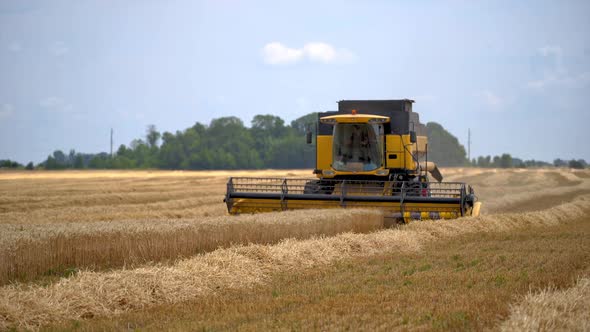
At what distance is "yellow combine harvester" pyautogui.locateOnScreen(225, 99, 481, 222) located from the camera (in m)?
18.3

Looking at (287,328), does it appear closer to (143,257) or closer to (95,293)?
(95,293)

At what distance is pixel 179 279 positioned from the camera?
31.7 feet

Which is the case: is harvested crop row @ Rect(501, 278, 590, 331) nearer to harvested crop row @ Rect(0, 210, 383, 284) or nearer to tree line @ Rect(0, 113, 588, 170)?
harvested crop row @ Rect(0, 210, 383, 284)

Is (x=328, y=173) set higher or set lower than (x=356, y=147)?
lower

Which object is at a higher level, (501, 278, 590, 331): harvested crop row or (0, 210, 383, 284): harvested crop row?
(0, 210, 383, 284): harvested crop row

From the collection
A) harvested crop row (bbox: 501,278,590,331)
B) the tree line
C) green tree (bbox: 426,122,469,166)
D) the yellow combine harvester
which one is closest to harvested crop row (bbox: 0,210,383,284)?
the yellow combine harvester

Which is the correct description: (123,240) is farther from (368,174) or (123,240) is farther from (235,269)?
(368,174)

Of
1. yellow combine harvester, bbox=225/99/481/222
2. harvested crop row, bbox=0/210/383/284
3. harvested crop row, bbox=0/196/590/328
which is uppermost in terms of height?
yellow combine harvester, bbox=225/99/481/222

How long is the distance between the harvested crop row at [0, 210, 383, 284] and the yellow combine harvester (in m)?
3.49

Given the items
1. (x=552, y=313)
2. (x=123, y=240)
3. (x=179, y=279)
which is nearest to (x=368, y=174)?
(x=123, y=240)

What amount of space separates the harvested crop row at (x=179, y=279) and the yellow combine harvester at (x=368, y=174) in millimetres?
2502

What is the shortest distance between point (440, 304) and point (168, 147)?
99.5 metres

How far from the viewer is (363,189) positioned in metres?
19.6

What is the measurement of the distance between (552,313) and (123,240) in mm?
6575
